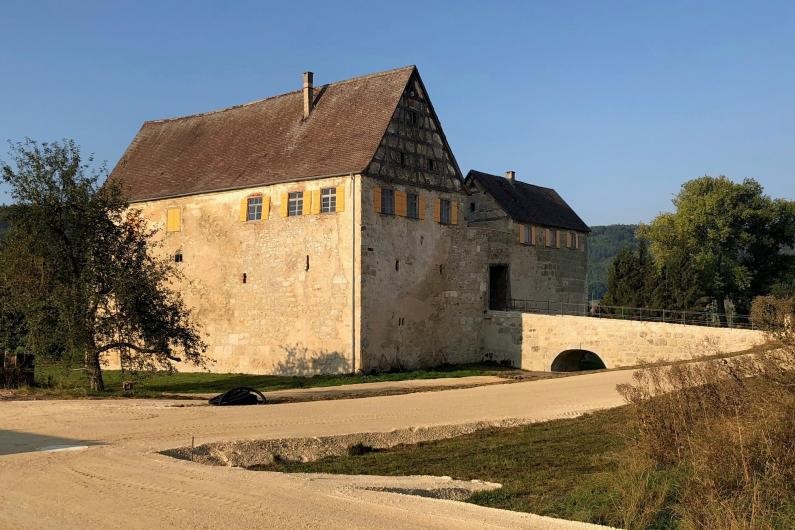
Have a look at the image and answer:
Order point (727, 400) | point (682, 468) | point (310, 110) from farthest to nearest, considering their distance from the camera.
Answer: point (310, 110)
point (727, 400)
point (682, 468)

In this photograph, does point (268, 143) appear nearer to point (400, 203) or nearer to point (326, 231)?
point (326, 231)

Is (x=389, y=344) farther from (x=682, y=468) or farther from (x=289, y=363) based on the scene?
(x=682, y=468)

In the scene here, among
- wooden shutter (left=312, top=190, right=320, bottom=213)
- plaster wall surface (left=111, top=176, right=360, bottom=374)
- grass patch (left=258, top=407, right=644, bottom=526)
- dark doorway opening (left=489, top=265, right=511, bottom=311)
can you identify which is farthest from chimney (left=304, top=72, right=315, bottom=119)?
grass patch (left=258, top=407, right=644, bottom=526)

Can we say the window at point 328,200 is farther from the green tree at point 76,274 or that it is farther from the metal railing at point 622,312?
the metal railing at point 622,312

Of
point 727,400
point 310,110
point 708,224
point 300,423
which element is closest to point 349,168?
point 310,110

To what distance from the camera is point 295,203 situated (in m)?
33.5

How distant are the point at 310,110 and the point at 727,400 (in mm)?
27930

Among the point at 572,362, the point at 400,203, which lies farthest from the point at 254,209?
the point at 572,362

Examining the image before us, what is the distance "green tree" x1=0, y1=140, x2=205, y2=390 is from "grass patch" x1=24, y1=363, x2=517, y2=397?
152 centimetres

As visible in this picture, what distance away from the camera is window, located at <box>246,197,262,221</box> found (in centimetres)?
3462

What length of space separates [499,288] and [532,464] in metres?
32.5

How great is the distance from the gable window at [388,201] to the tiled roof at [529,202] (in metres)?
14.5

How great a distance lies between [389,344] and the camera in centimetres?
3284

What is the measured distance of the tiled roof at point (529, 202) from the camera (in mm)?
47716
